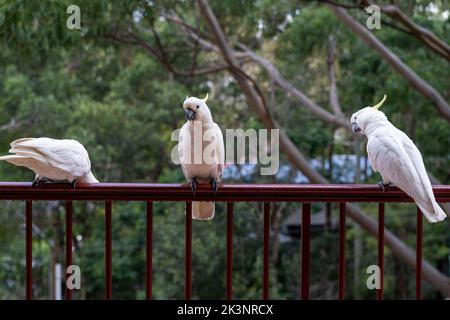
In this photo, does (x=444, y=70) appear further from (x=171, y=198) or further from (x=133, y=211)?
(x=171, y=198)

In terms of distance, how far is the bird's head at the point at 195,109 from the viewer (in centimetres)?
201

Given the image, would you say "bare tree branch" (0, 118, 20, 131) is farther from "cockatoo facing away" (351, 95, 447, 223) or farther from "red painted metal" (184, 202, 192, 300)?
"red painted metal" (184, 202, 192, 300)

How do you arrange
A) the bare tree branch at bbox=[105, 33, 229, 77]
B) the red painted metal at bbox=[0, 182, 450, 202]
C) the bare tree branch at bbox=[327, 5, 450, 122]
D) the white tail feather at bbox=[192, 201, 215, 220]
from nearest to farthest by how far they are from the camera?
1. the red painted metal at bbox=[0, 182, 450, 202]
2. the white tail feather at bbox=[192, 201, 215, 220]
3. the bare tree branch at bbox=[327, 5, 450, 122]
4. the bare tree branch at bbox=[105, 33, 229, 77]

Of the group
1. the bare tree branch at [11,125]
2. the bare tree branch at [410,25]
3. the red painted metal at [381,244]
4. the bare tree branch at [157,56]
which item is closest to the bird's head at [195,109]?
the red painted metal at [381,244]

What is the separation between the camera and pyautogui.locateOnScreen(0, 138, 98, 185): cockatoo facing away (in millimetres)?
1858

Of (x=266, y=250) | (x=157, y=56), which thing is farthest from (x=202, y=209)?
(x=157, y=56)

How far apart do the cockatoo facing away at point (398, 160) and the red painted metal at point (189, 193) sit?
0.10 meters

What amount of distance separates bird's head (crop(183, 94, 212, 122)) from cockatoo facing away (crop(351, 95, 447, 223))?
1.68 ft

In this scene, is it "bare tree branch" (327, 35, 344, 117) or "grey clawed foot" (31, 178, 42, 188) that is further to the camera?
"bare tree branch" (327, 35, 344, 117)

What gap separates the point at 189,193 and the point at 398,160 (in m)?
0.62

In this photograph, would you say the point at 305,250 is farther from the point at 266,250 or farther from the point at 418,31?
the point at 418,31

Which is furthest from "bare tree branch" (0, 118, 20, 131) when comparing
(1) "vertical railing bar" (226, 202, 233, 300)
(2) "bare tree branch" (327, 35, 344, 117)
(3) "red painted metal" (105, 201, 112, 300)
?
(1) "vertical railing bar" (226, 202, 233, 300)

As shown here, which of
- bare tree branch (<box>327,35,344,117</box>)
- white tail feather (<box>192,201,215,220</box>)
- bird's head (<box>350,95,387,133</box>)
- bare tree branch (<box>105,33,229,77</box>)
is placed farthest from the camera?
bare tree branch (<box>327,35,344,117</box>)
